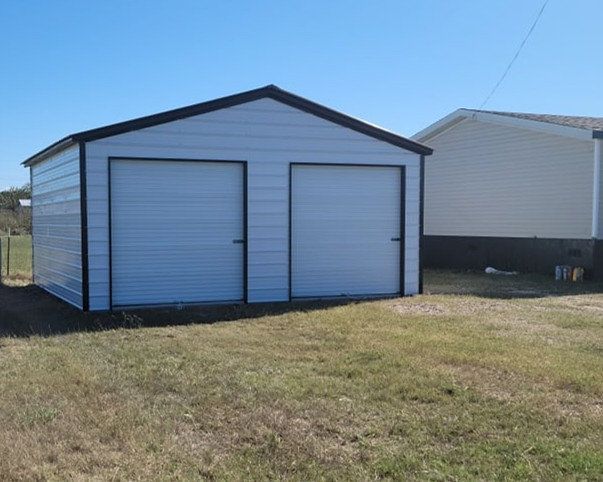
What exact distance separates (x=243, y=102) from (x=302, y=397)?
22.9ft

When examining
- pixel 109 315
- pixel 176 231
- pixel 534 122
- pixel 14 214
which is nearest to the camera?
pixel 109 315

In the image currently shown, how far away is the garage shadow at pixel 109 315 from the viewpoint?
9586 mm

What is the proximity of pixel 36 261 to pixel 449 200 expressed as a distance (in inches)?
461

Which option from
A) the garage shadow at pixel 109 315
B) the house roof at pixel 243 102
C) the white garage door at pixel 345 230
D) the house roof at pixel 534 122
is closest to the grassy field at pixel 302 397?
the garage shadow at pixel 109 315

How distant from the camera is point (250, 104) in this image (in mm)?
11797

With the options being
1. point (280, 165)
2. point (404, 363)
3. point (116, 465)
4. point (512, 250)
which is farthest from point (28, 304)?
point (512, 250)

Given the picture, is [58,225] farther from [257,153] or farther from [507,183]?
[507,183]

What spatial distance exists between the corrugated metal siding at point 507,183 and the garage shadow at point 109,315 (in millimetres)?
7812

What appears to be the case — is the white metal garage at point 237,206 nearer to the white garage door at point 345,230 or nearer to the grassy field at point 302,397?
the white garage door at point 345,230

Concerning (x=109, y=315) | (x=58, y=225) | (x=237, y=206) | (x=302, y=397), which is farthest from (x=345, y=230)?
(x=302, y=397)

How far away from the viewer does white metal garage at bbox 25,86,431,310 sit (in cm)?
1101

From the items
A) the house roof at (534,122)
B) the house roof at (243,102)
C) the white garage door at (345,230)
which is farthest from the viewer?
the house roof at (534,122)

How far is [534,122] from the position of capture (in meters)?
17.8

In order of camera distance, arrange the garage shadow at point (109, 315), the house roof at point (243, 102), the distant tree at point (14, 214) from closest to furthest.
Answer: the garage shadow at point (109, 315) → the house roof at point (243, 102) → the distant tree at point (14, 214)
